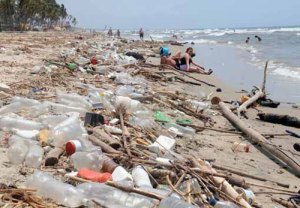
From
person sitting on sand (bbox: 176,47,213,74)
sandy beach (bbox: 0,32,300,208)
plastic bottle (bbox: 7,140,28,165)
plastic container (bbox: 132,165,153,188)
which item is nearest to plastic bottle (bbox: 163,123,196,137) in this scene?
sandy beach (bbox: 0,32,300,208)

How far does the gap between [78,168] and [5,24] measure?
6389 centimetres

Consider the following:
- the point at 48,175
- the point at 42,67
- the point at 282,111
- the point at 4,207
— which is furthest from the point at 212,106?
the point at 4,207

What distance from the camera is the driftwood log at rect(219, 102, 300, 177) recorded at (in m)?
5.69

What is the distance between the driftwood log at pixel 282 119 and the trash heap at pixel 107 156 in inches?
66.0

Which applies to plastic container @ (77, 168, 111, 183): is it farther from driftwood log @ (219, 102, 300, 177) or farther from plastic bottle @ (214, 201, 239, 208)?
driftwood log @ (219, 102, 300, 177)

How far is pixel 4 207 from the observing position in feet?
11.0

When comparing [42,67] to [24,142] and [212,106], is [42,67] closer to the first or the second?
[212,106]

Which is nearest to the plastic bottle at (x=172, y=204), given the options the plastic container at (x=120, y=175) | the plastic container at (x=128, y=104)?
the plastic container at (x=120, y=175)

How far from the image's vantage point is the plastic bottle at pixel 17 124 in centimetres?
548

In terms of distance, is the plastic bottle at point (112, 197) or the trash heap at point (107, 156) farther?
the trash heap at point (107, 156)

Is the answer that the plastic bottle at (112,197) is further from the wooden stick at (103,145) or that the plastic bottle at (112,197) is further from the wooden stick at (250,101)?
the wooden stick at (250,101)

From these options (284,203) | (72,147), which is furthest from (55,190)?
(284,203)

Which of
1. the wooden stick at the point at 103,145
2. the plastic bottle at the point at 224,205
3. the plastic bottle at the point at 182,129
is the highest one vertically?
the wooden stick at the point at 103,145

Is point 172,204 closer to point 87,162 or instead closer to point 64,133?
point 87,162
